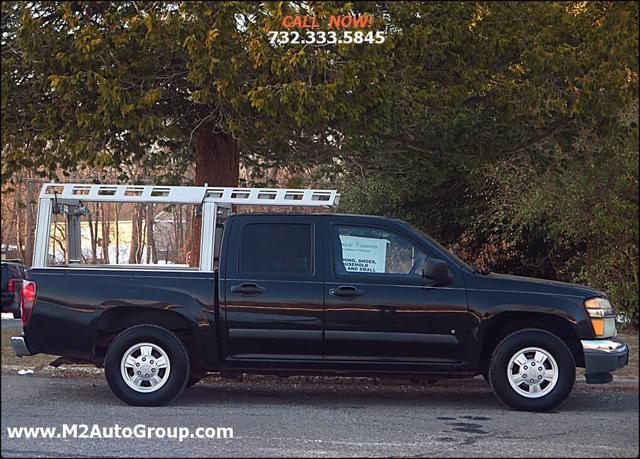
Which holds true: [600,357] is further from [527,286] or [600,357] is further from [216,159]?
[216,159]

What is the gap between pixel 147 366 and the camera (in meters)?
8.91

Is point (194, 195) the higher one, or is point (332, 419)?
point (194, 195)

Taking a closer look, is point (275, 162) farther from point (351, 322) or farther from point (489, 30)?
point (351, 322)

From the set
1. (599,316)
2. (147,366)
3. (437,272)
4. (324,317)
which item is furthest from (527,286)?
(147,366)

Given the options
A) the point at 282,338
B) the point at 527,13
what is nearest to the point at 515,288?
the point at 282,338

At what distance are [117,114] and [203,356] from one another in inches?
162

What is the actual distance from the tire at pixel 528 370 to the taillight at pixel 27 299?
425 centimetres

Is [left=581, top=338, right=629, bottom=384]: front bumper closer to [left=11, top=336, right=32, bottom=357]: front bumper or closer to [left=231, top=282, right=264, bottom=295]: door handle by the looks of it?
[left=231, top=282, right=264, bottom=295]: door handle

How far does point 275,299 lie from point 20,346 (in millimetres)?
2410

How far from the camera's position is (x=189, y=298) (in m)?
8.91

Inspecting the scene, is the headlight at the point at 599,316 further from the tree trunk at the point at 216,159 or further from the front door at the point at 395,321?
the tree trunk at the point at 216,159

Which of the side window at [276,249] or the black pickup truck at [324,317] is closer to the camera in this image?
the black pickup truck at [324,317]

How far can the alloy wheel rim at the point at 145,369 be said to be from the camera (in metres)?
8.90

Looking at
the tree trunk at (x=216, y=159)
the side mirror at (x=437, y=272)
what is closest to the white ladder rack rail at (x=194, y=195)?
the side mirror at (x=437, y=272)
